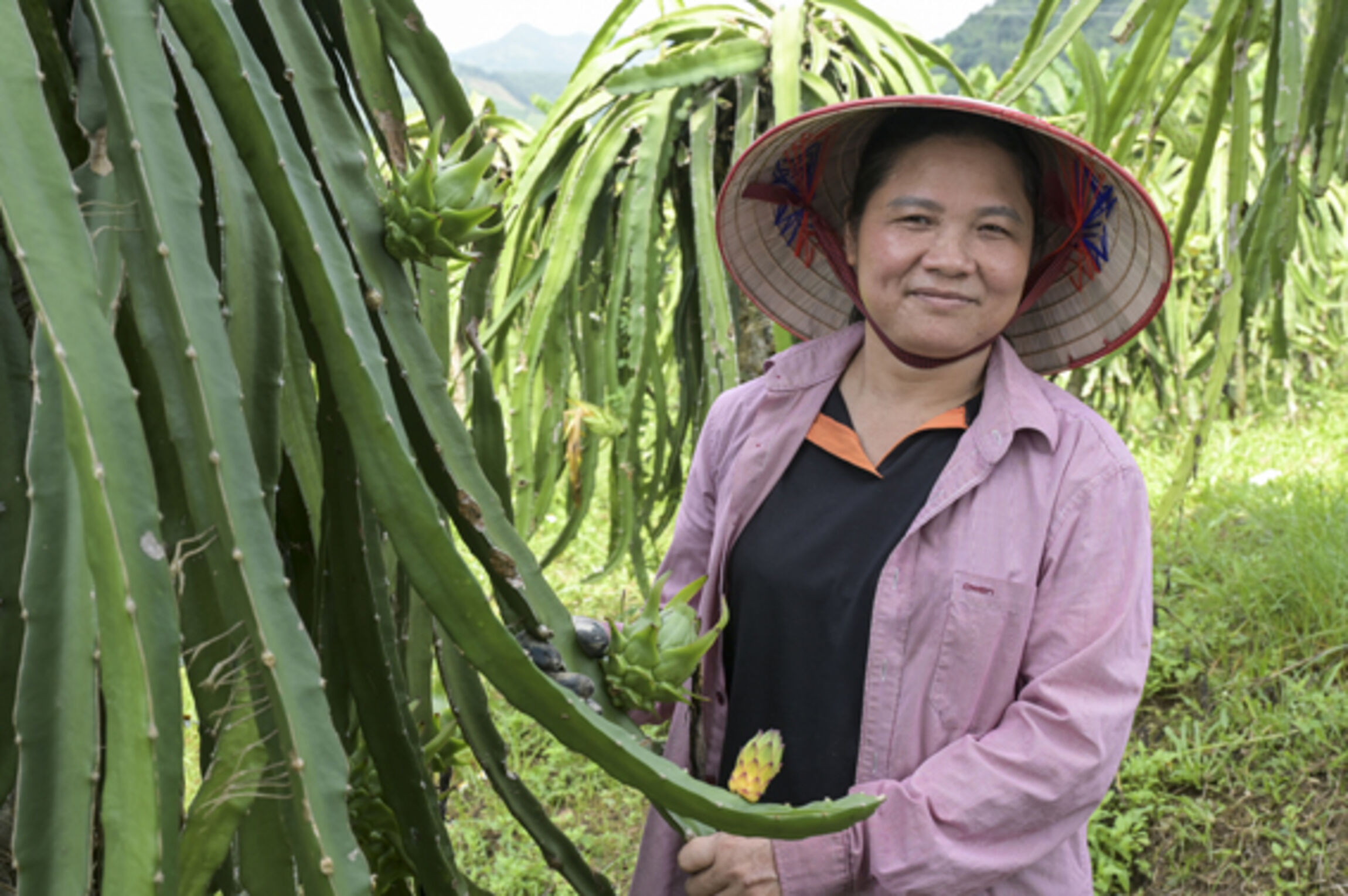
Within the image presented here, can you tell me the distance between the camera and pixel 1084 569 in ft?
3.49

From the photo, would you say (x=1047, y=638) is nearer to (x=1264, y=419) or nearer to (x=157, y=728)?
(x=157, y=728)

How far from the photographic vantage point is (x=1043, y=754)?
40.4 inches

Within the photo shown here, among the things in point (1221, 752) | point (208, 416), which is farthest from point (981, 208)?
point (1221, 752)

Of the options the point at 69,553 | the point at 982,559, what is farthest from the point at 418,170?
the point at 982,559

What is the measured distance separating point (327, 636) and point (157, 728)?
0.37m

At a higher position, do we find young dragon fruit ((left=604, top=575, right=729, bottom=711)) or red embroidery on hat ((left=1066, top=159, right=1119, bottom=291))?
red embroidery on hat ((left=1066, top=159, right=1119, bottom=291))

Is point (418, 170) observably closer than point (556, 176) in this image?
Yes

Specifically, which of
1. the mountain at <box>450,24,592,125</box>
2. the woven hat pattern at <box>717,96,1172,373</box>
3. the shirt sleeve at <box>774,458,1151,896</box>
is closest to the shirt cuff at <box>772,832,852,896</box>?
the shirt sleeve at <box>774,458,1151,896</box>

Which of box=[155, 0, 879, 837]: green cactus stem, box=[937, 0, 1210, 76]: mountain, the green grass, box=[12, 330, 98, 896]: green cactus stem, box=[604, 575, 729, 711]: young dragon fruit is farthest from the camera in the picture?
box=[937, 0, 1210, 76]: mountain

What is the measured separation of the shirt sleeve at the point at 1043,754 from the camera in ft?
3.39

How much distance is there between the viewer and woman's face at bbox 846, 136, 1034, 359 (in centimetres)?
116

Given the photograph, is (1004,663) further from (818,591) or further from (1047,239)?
(1047,239)

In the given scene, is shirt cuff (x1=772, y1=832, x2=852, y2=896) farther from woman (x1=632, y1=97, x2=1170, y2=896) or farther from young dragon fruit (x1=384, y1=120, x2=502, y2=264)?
young dragon fruit (x1=384, y1=120, x2=502, y2=264)

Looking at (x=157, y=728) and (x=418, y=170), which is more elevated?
(x=418, y=170)
